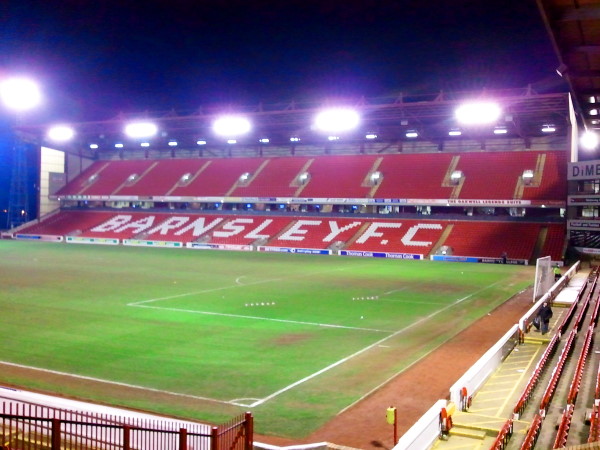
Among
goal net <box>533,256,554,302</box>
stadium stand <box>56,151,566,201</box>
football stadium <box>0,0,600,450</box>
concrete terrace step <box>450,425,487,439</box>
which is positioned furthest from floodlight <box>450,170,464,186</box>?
concrete terrace step <box>450,425,487,439</box>

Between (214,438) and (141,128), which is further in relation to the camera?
(141,128)

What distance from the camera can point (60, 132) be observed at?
67.2 metres

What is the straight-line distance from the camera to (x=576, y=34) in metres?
9.22

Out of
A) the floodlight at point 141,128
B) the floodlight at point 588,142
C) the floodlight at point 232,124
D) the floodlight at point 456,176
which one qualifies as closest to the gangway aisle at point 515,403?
the floodlight at point 588,142

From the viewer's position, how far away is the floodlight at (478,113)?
47219 millimetres

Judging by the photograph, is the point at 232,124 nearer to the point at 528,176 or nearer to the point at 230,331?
the point at 528,176

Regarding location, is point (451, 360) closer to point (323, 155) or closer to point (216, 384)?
point (216, 384)

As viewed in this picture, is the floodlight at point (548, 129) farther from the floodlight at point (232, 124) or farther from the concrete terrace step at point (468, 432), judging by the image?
the concrete terrace step at point (468, 432)

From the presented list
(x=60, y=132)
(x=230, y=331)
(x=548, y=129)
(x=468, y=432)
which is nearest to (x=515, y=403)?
(x=468, y=432)

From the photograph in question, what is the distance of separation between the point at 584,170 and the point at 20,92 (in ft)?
166

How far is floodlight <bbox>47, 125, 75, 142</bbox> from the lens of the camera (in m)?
66.1

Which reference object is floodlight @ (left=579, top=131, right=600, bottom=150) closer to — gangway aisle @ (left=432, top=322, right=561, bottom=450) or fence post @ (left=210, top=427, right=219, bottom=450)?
gangway aisle @ (left=432, top=322, right=561, bottom=450)

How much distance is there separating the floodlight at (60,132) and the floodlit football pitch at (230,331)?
29.4 metres

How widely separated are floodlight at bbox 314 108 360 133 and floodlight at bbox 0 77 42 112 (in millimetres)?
27487
